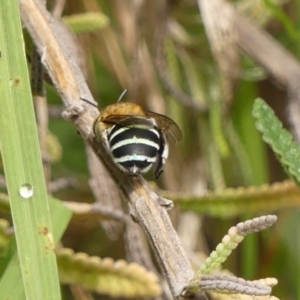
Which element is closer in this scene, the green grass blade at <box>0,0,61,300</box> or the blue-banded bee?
the green grass blade at <box>0,0,61,300</box>

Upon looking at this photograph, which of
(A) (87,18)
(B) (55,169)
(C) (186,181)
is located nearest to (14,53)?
(A) (87,18)

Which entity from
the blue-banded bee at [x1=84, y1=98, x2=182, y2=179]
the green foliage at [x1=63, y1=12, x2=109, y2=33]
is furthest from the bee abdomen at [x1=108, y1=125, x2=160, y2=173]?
the green foliage at [x1=63, y1=12, x2=109, y2=33]

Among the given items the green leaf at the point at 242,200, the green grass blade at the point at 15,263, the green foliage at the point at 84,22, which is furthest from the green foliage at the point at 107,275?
the green foliage at the point at 84,22

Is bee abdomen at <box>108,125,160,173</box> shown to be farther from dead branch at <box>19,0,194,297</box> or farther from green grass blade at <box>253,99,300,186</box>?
green grass blade at <box>253,99,300,186</box>

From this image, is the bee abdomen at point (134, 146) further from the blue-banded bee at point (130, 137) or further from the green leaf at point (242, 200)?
the green leaf at point (242, 200)

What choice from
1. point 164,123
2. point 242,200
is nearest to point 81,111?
point 164,123

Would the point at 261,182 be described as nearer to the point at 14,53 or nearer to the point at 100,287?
the point at 100,287
